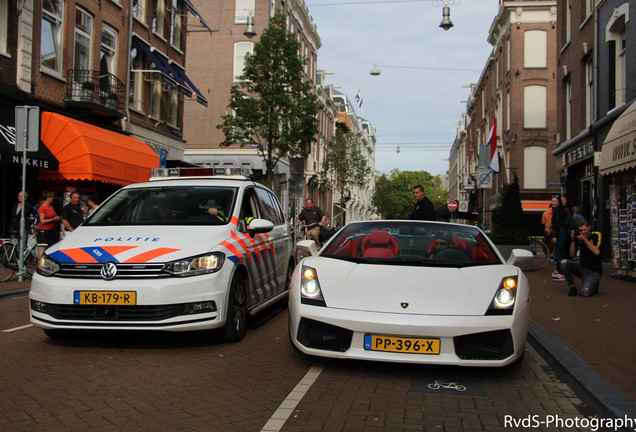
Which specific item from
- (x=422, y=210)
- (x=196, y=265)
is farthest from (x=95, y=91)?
(x=196, y=265)

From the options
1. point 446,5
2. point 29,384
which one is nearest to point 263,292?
point 29,384

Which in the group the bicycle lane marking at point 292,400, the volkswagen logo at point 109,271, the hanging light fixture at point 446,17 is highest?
the hanging light fixture at point 446,17

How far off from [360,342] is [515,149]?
36943 mm

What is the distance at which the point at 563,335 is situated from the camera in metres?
6.64

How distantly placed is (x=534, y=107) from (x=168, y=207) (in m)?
36.3

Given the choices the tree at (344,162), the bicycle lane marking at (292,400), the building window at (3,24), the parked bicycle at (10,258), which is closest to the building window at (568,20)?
the building window at (3,24)

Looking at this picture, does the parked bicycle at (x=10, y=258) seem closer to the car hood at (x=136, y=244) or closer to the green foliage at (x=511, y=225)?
the car hood at (x=136, y=244)

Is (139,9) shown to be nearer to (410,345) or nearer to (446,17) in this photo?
(446,17)

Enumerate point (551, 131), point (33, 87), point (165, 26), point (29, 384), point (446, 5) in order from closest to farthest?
point (29, 384) < point (33, 87) < point (446, 5) < point (165, 26) < point (551, 131)

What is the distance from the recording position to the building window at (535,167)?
3869cm

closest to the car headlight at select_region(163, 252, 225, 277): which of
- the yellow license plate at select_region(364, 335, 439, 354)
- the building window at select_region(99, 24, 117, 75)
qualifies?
the yellow license plate at select_region(364, 335, 439, 354)

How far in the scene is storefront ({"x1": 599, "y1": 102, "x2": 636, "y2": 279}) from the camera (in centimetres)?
1112

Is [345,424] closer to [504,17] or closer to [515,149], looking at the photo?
[515,149]

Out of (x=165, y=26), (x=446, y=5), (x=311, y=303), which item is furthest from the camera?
(x=165, y=26)
